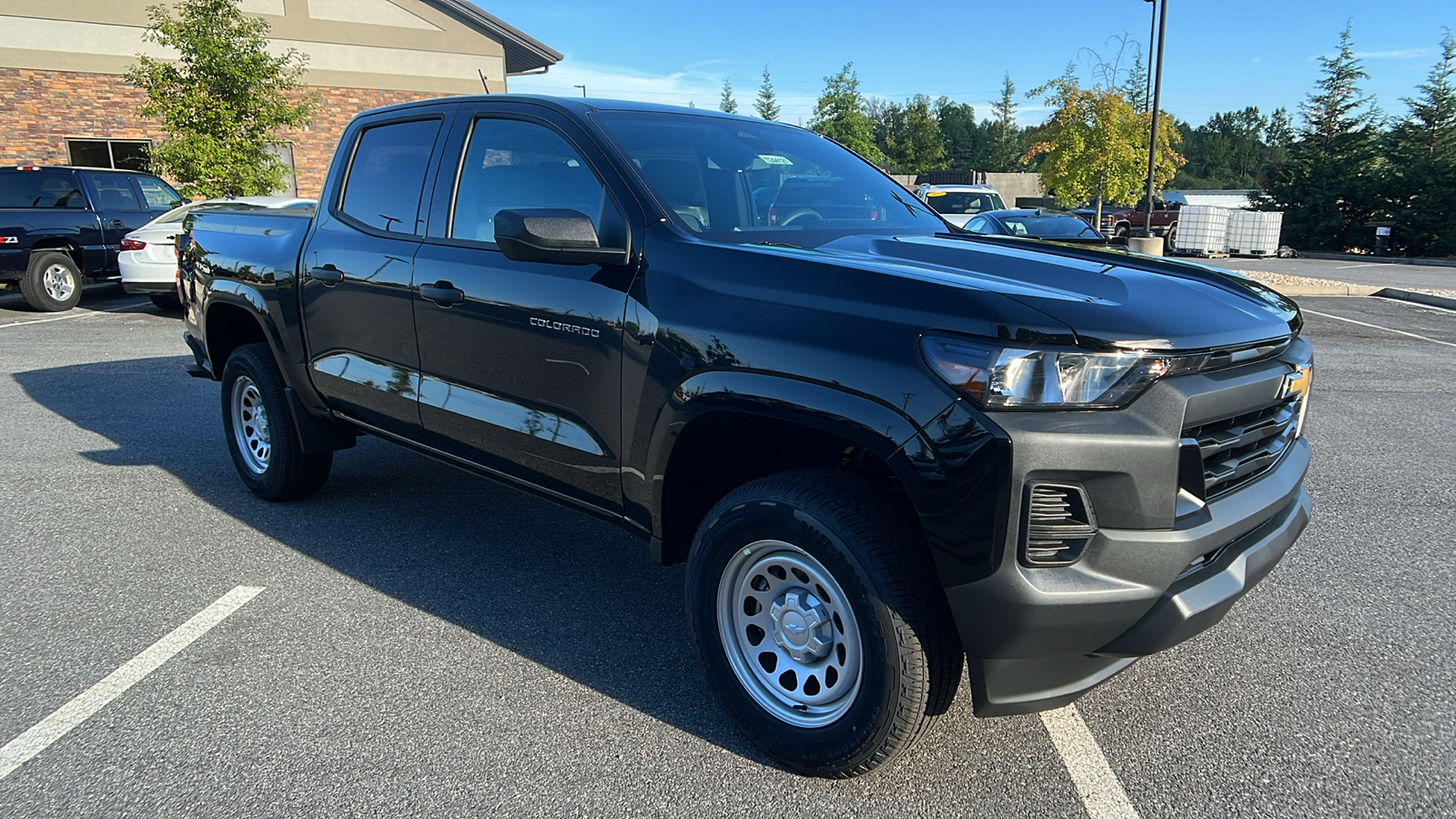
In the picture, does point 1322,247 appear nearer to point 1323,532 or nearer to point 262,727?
point 1323,532

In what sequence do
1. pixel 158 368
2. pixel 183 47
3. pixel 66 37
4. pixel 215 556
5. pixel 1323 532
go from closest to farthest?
1. pixel 215 556
2. pixel 1323 532
3. pixel 158 368
4. pixel 183 47
5. pixel 66 37

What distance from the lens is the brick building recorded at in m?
20.6

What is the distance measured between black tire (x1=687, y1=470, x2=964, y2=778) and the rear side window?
44.7 ft

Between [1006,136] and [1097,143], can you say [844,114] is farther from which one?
[1006,136]

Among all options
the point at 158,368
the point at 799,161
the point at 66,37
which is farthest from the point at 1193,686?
the point at 66,37

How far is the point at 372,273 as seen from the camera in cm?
393

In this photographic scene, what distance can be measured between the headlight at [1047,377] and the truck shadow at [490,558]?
131 centimetres

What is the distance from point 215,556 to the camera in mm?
4277

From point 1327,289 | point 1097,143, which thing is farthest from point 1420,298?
point 1097,143

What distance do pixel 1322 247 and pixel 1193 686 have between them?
34.5 m

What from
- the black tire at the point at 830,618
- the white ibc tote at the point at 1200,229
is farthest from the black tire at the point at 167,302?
the white ibc tote at the point at 1200,229

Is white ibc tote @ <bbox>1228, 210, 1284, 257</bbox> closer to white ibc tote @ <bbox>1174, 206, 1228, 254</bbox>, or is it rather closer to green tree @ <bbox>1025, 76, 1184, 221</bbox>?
white ibc tote @ <bbox>1174, 206, 1228, 254</bbox>

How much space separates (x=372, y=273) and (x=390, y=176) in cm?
45

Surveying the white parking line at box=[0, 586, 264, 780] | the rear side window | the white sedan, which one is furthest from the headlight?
the rear side window
